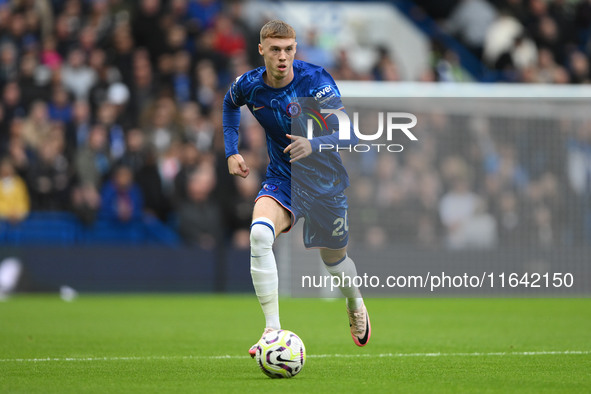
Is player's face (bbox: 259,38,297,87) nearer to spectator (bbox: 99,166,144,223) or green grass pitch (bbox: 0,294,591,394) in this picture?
green grass pitch (bbox: 0,294,591,394)

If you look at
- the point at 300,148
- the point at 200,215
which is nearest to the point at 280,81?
the point at 300,148

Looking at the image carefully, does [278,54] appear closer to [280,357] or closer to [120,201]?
[280,357]

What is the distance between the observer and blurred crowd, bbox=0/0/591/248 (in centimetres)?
1627

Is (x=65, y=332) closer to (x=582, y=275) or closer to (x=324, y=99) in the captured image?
(x=324, y=99)

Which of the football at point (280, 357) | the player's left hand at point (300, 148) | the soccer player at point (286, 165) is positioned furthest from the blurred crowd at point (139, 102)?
the football at point (280, 357)

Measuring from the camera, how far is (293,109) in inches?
286

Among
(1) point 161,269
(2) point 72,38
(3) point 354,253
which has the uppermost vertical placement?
(2) point 72,38

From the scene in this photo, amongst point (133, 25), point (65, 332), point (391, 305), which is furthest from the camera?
point (133, 25)

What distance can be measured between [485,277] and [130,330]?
5.07 metres

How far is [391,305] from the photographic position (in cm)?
1431

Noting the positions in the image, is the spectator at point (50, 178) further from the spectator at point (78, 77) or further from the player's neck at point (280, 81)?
the player's neck at point (280, 81)

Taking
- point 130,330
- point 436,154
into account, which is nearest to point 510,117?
point 436,154

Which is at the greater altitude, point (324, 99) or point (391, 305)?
point (324, 99)

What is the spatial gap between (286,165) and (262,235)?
732 mm
